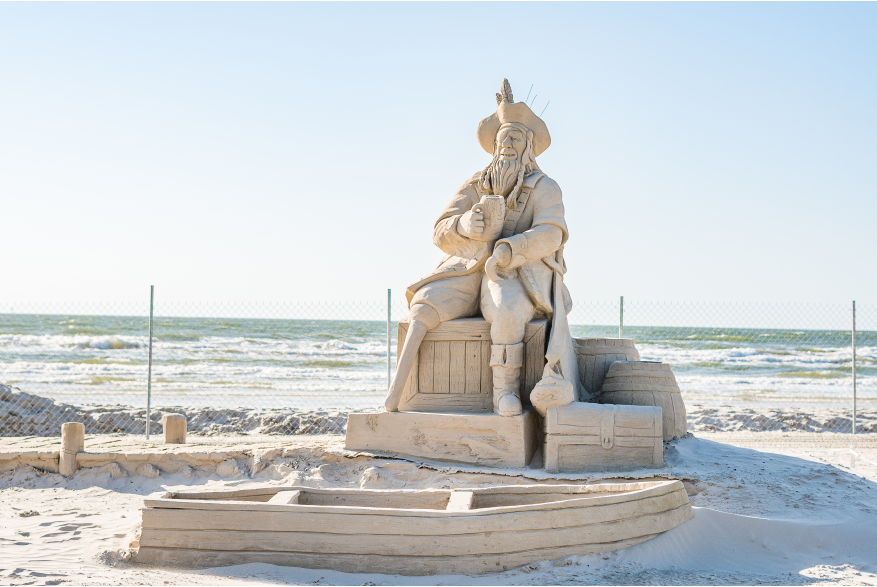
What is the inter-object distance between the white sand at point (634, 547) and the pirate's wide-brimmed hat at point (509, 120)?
250cm

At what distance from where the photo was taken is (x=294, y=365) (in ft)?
56.7

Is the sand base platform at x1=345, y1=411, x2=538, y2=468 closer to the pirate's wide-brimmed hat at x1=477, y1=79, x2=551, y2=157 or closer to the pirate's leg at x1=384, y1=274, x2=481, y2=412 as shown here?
the pirate's leg at x1=384, y1=274, x2=481, y2=412

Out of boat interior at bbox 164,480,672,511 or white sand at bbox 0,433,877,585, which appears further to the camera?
boat interior at bbox 164,480,672,511

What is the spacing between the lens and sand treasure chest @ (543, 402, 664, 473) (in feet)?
15.4

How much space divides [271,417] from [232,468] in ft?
10.7

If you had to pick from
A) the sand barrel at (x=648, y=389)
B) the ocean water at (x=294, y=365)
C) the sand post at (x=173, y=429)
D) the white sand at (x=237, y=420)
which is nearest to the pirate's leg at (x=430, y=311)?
the sand barrel at (x=648, y=389)

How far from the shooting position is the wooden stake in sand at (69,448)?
5.45 m

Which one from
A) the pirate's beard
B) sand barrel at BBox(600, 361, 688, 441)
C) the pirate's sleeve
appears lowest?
sand barrel at BBox(600, 361, 688, 441)

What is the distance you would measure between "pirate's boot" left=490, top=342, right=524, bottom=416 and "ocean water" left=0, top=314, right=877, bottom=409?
5.00 m

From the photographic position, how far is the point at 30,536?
161 inches

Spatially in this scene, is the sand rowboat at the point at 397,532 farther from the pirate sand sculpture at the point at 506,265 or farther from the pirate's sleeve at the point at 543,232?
the pirate's sleeve at the point at 543,232

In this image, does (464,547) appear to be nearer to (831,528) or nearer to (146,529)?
(146,529)

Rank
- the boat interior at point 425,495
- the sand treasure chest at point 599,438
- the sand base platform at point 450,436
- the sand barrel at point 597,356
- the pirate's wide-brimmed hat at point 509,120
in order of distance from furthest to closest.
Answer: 1. the sand barrel at point 597,356
2. the pirate's wide-brimmed hat at point 509,120
3. the sand base platform at point 450,436
4. the sand treasure chest at point 599,438
5. the boat interior at point 425,495

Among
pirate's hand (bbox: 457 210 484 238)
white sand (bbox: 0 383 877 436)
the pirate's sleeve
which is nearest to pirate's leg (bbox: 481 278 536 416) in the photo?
the pirate's sleeve
